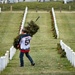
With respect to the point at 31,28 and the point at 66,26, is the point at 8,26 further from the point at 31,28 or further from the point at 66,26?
the point at 31,28

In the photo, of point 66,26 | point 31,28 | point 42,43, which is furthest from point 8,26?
point 31,28

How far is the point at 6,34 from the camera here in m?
34.7

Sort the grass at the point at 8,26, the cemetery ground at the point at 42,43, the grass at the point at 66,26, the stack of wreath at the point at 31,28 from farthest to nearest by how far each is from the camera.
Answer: the grass at the point at 66,26 → the grass at the point at 8,26 → the stack of wreath at the point at 31,28 → the cemetery ground at the point at 42,43

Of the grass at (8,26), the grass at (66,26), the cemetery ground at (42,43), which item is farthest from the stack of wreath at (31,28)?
the grass at (66,26)

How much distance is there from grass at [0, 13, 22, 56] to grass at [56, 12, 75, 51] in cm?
431

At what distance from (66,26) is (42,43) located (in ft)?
39.4

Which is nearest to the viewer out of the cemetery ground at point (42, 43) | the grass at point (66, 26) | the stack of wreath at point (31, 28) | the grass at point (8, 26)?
the cemetery ground at point (42, 43)

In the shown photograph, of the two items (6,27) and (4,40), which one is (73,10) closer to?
(6,27)

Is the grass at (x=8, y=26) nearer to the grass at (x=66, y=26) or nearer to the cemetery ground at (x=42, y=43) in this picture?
the cemetery ground at (x=42, y=43)

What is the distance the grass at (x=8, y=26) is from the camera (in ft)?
101

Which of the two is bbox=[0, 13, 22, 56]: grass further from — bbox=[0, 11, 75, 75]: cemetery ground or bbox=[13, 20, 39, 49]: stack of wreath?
bbox=[13, 20, 39, 49]: stack of wreath

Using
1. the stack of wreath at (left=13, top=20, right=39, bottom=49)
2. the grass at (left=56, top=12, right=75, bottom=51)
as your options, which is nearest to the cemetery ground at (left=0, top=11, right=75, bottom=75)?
the grass at (left=56, top=12, right=75, bottom=51)

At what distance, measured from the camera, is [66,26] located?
1569 inches

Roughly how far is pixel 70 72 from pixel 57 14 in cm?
3594
